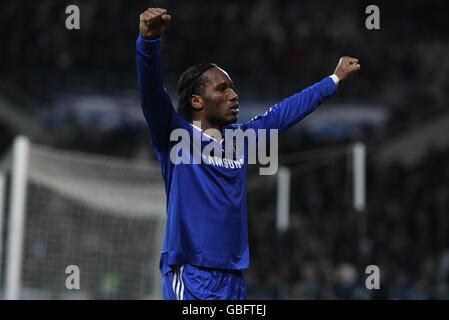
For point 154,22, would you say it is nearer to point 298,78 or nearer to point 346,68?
point 346,68

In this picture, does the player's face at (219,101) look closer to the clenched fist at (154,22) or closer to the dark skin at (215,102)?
the dark skin at (215,102)

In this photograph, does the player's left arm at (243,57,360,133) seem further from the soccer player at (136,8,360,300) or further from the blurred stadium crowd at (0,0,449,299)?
the blurred stadium crowd at (0,0,449,299)

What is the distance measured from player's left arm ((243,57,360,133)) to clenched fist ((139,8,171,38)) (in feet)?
2.65

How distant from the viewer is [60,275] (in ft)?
28.3

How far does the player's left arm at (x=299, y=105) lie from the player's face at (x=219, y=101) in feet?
0.75

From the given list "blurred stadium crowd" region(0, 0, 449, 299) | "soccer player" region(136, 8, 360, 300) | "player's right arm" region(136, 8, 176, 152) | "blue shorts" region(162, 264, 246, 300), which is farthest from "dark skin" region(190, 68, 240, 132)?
"blurred stadium crowd" region(0, 0, 449, 299)

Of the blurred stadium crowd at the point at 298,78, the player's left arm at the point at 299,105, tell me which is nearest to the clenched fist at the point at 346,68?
the player's left arm at the point at 299,105

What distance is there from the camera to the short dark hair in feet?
13.8

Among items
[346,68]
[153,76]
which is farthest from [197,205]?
[346,68]

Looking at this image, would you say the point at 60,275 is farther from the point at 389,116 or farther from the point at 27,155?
the point at 389,116

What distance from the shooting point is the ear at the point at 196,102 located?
4.18 m

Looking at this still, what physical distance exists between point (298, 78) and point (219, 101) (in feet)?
39.8
